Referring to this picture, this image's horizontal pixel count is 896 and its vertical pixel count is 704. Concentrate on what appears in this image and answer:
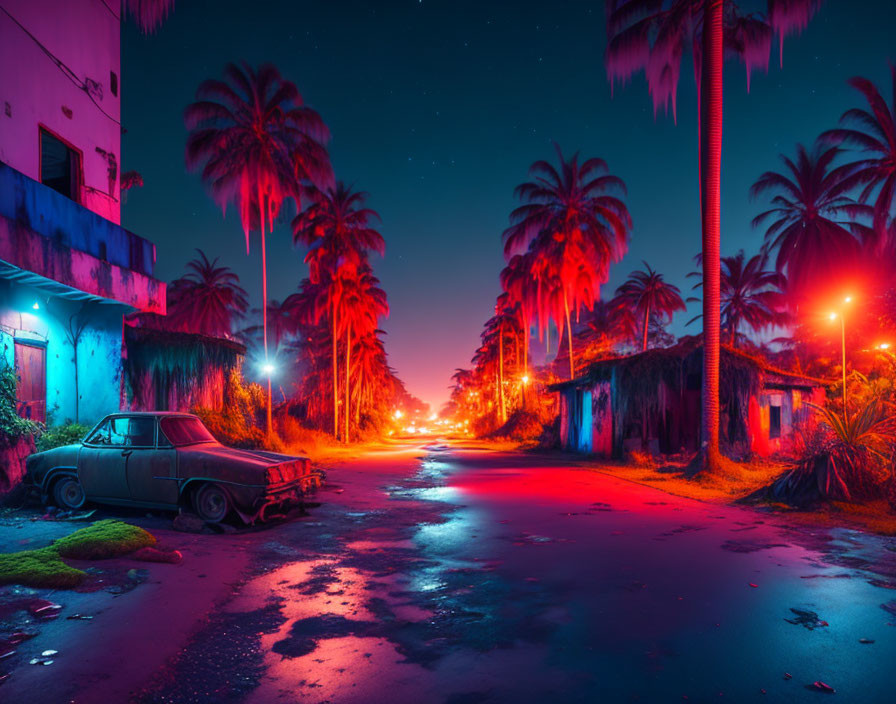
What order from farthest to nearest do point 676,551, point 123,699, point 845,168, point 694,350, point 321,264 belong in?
point 321,264, point 845,168, point 694,350, point 676,551, point 123,699

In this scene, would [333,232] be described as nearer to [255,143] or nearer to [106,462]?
[255,143]

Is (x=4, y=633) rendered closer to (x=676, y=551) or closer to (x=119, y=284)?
(x=676, y=551)

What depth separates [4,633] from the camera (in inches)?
165

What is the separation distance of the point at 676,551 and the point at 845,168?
3265 cm

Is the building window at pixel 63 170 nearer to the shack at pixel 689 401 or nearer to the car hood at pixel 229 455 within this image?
the car hood at pixel 229 455

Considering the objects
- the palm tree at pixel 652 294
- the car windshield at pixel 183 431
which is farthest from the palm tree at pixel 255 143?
the palm tree at pixel 652 294

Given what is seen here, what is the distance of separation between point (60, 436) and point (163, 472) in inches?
217

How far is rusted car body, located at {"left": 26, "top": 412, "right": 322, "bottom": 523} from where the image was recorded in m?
8.23

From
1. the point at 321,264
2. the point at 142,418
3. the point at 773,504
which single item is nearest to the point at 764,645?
the point at 773,504

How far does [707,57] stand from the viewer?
16.1m

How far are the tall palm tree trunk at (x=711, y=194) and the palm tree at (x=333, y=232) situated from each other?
23.8m

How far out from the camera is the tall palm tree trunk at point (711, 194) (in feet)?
51.5

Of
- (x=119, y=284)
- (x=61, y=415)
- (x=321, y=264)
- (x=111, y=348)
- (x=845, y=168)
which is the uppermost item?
(x=845, y=168)

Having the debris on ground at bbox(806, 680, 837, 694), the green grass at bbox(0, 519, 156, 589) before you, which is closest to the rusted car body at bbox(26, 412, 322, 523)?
the green grass at bbox(0, 519, 156, 589)
